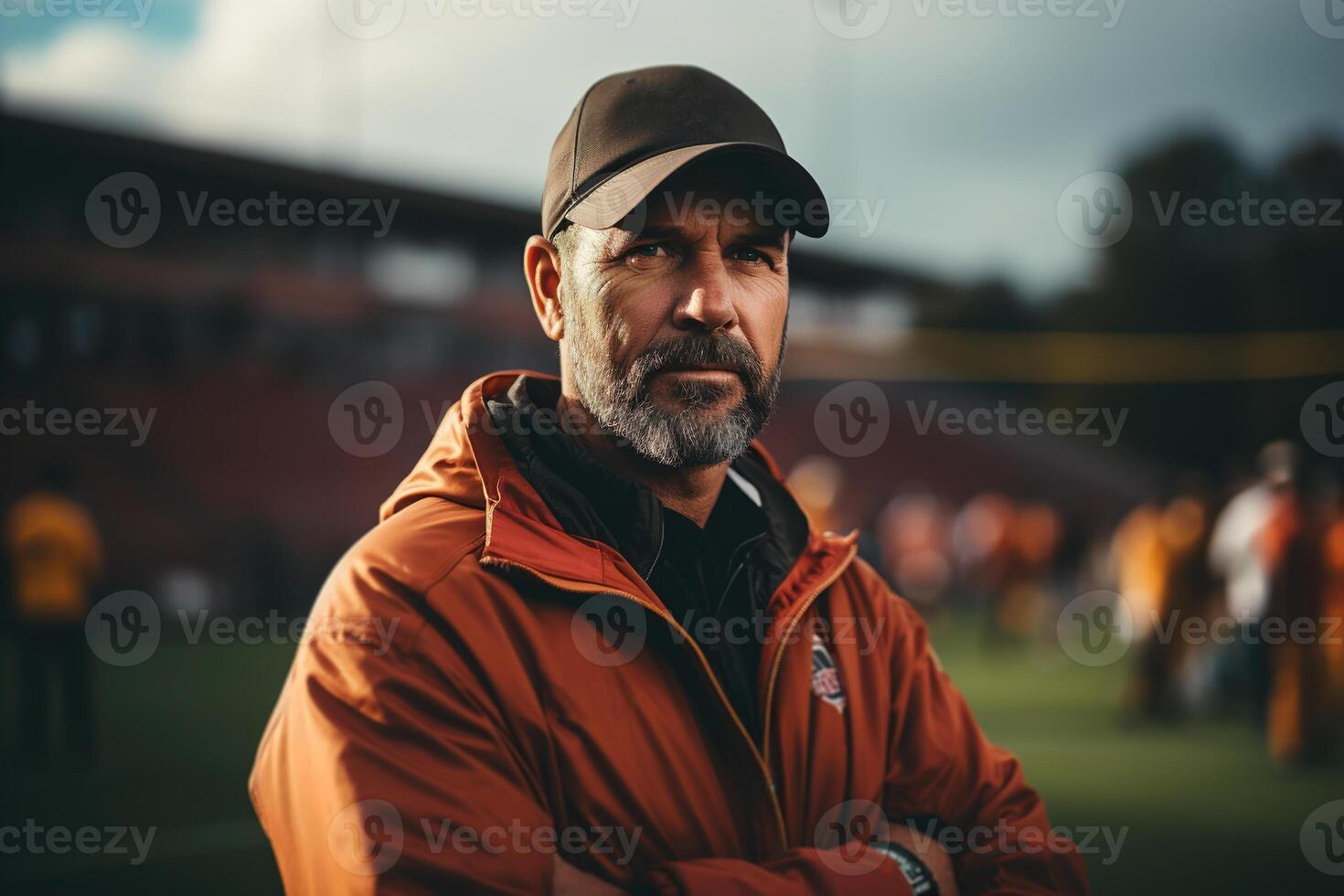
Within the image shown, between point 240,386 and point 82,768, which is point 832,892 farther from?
point 240,386

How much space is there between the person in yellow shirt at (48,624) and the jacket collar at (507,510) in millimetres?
7554

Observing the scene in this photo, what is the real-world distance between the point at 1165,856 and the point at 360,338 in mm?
22598

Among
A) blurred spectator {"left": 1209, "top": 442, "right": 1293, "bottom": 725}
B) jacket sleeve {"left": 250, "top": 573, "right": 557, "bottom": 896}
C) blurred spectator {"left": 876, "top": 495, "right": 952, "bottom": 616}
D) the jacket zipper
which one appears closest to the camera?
jacket sleeve {"left": 250, "top": 573, "right": 557, "bottom": 896}

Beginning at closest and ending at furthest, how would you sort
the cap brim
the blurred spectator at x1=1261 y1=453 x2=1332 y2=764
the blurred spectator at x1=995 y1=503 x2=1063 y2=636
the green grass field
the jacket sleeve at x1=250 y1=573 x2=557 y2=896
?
the jacket sleeve at x1=250 y1=573 x2=557 y2=896 → the cap brim → the green grass field → the blurred spectator at x1=1261 y1=453 x2=1332 y2=764 → the blurred spectator at x1=995 y1=503 x2=1063 y2=636

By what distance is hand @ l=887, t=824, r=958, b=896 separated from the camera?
186 centimetres

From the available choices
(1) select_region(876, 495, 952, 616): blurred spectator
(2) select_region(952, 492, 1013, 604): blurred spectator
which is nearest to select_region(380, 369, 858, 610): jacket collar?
(2) select_region(952, 492, 1013, 604): blurred spectator

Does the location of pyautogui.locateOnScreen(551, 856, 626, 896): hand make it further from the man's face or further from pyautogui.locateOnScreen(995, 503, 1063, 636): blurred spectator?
pyautogui.locateOnScreen(995, 503, 1063, 636): blurred spectator

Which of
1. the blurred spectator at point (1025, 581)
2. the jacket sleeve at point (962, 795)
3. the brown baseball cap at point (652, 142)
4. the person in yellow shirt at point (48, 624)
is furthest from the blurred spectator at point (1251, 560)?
the person in yellow shirt at point (48, 624)

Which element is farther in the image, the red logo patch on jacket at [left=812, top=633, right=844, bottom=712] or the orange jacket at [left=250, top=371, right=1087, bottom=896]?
the red logo patch on jacket at [left=812, top=633, right=844, bottom=712]

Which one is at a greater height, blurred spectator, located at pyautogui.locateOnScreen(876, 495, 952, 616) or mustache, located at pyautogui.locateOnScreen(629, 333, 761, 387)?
mustache, located at pyautogui.locateOnScreen(629, 333, 761, 387)

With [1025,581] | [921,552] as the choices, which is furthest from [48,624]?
[921,552]

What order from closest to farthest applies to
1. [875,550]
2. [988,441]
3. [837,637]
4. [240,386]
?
[837,637], [875,550], [240,386], [988,441]

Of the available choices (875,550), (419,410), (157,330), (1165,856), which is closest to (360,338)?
(419,410)

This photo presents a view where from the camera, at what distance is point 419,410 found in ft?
84.4
